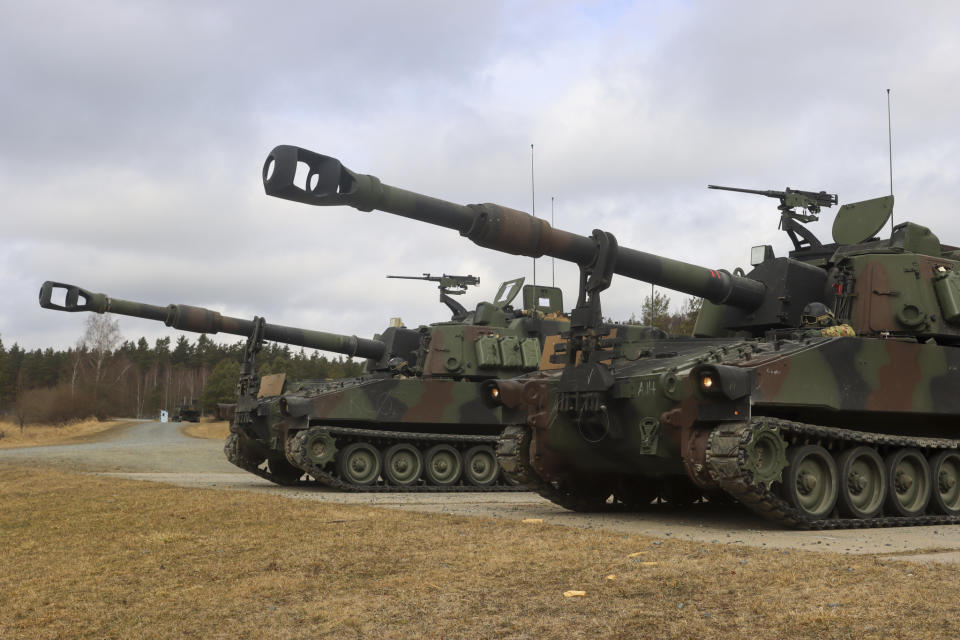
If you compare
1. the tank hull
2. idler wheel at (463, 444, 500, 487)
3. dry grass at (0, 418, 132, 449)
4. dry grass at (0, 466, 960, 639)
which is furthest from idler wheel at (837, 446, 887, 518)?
dry grass at (0, 418, 132, 449)

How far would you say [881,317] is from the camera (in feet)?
42.7

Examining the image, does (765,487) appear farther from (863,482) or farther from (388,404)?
(388,404)

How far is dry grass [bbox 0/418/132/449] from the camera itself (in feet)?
153

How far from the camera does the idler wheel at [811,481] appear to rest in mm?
11039

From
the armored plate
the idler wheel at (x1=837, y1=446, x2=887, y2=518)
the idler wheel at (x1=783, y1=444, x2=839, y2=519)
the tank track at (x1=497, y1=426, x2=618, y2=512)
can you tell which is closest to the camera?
the idler wheel at (x1=783, y1=444, x2=839, y2=519)

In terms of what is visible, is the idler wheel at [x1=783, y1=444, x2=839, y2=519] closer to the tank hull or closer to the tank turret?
the tank hull

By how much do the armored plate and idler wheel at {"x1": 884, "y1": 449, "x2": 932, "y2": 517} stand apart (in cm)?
409

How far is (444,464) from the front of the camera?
799 inches

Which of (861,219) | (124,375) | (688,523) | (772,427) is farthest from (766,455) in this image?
(124,375)

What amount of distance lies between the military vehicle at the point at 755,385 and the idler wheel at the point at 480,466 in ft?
20.6

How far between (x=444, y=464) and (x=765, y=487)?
34.1 feet

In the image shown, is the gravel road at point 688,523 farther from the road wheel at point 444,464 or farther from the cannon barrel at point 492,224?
the cannon barrel at point 492,224

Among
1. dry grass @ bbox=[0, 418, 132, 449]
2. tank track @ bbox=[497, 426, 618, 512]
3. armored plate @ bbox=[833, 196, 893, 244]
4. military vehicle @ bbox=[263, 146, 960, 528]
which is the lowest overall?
dry grass @ bbox=[0, 418, 132, 449]

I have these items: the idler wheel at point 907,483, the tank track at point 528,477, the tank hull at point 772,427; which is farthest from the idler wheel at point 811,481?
the tank track at point 528,477
